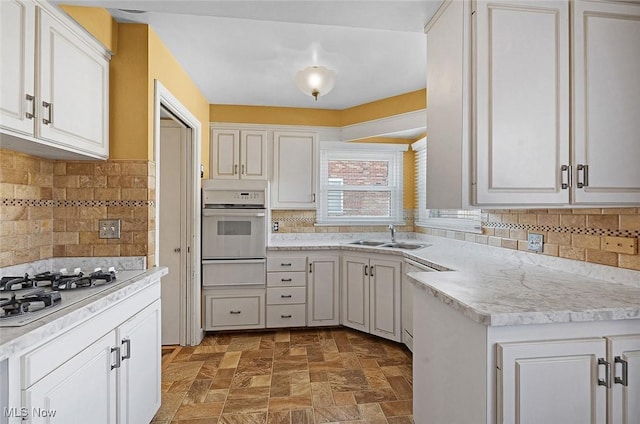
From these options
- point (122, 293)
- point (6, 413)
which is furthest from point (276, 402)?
point (6, 413)

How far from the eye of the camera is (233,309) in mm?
3402

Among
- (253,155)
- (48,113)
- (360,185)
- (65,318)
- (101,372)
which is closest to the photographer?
(65,318)

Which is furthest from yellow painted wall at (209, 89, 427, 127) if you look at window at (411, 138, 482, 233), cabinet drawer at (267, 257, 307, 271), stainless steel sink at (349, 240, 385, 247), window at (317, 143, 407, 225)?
cabinet drawer at (267, 257, 307, 271)

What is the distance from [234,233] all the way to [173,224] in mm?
585

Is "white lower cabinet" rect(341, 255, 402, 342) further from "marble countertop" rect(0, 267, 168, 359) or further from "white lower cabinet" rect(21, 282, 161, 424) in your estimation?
"marble countertop" rect(0, 267, 168, 359)

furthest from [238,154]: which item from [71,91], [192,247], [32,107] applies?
[32,107]

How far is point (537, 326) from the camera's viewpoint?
1192 mm

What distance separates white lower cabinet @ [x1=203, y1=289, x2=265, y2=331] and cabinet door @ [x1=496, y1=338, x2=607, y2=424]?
262 cm

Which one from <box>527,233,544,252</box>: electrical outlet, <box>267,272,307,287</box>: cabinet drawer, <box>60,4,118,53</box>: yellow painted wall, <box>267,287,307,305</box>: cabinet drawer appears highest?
<box>60,4,118,53</box>: yellow painted wall

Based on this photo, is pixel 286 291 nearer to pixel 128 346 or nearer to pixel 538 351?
pixel 128 346

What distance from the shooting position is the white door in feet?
10.2

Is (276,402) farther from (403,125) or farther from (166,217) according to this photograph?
(403,125)

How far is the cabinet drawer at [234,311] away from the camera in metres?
3.37

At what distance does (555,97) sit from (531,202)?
49 cm
